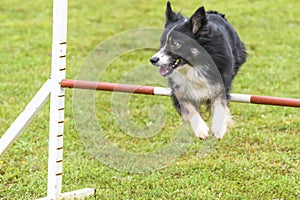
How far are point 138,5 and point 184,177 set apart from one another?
7.81 m

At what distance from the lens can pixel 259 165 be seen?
565 cm

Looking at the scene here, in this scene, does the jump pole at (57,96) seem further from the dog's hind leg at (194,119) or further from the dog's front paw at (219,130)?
the dog's front paw at (219,130)

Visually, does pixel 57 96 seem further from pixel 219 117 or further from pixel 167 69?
pixel 219 117

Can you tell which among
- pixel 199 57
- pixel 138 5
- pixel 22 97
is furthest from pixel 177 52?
pixel 138 5

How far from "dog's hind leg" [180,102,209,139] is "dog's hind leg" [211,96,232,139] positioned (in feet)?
0.34

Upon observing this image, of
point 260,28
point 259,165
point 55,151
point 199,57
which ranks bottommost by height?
point 260,28

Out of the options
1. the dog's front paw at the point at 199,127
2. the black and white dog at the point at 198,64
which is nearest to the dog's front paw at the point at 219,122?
the black and white dog at the point at 198,64

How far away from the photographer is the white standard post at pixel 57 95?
4.50 m

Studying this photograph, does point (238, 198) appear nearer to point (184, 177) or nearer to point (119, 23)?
point (184, 177)

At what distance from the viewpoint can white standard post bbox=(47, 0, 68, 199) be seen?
4.50 meters

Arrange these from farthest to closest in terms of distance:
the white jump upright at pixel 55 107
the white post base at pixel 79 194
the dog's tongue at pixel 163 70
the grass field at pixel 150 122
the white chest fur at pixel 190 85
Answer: the grass field at pixel 150 122
the white post base at pixel 79 194
the white chest fur at pixel 190 85
the white jump upright at pixel 55 107
the dog's tongue at pixel 163 70

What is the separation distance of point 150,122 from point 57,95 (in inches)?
95.2

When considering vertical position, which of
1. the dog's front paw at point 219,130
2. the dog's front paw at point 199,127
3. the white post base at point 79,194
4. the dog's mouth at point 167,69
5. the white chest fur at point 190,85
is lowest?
the white post base at point 79,194

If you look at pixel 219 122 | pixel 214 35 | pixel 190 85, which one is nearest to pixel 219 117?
pixel 219 122
